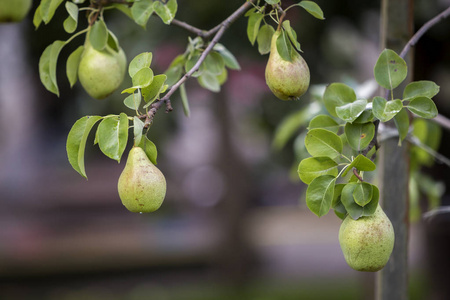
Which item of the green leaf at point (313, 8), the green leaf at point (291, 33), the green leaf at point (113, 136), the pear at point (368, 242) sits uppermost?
the green leaf at point (313, 8)

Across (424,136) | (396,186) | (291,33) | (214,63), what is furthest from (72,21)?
(424,136)

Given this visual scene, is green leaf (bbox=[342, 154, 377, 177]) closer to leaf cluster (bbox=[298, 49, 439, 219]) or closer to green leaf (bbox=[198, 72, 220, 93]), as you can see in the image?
leaf cluster (bbox=[298, 49, 439, 219])

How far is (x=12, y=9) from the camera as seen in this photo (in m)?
0.71

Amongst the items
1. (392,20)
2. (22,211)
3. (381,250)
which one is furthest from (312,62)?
(22,211)

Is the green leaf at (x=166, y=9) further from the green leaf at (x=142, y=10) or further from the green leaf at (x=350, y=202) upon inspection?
the green leaf at (x=350, y=202)

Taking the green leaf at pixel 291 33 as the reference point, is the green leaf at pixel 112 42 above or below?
above

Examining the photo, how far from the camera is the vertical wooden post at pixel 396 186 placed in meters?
1.13

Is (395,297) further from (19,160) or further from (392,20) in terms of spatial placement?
(19,160)

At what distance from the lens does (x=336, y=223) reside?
752 centimetres

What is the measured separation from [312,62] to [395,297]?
74.1 inches

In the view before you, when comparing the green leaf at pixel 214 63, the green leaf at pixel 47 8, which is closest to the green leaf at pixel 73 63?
the green leaf at pixel 47 8

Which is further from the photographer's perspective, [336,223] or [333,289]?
[336,223]

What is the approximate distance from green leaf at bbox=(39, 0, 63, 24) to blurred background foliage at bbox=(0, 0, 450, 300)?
5.14 feet

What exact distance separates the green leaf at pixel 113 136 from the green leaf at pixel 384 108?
346mm
